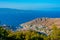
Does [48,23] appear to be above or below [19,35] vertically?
below

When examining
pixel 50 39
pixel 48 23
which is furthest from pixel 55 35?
pixel 48 23

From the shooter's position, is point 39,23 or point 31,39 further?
point 39,23

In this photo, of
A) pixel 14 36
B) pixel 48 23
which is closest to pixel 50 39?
pixel 14 36

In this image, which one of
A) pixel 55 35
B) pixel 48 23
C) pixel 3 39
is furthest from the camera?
pixel 48 23

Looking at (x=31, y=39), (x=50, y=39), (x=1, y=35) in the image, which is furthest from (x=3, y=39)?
(x=50, y=39)

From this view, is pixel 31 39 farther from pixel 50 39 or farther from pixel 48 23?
pixel 48 23

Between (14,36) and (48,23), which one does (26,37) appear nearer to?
(14,36)

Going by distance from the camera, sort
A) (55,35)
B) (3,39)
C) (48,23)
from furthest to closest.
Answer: (48,23) < (3,39) < (55,35)

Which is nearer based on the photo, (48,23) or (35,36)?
(35,36)

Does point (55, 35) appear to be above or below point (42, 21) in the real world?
above
